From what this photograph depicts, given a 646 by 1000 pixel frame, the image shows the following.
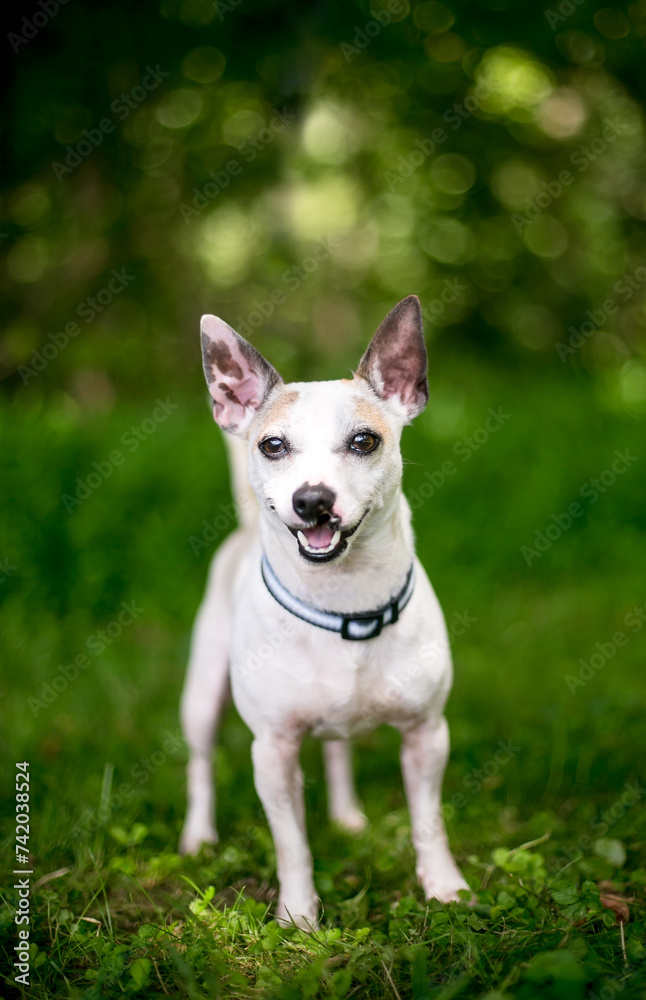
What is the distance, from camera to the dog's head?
7.54 ft

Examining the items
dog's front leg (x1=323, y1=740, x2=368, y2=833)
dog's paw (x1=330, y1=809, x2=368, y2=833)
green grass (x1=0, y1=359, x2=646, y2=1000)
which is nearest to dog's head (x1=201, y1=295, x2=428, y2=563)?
green grass (x1=0, y1=359, x2=646, y2=1000)

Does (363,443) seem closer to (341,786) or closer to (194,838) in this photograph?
(341,786)

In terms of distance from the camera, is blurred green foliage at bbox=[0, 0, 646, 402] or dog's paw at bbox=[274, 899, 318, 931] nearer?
dog's paw at bbox=[274, 899, 318, 931]

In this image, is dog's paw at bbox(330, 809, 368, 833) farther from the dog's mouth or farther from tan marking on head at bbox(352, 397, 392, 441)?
tan marking on head at bbox(352, 397, 392, 441)

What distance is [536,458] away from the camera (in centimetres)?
626

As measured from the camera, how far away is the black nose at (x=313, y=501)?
87.7 inches

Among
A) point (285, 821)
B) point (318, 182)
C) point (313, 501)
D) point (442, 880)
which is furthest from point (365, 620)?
point (318, 182)

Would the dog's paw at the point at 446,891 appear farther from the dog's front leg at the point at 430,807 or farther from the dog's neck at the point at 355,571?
the dog's neck at the point at 355,571

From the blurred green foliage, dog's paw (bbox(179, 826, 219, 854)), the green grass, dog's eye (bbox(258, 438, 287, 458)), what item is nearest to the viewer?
the green grass

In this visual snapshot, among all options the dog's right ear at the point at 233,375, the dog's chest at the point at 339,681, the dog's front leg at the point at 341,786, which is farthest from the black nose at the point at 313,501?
the dog's front leg at the point at 341,786

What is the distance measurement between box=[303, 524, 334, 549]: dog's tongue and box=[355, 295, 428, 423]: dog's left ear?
66 cm

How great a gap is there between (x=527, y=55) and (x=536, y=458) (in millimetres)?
5672

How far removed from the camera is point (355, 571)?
2.56 metres

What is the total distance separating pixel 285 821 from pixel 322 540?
106cm
